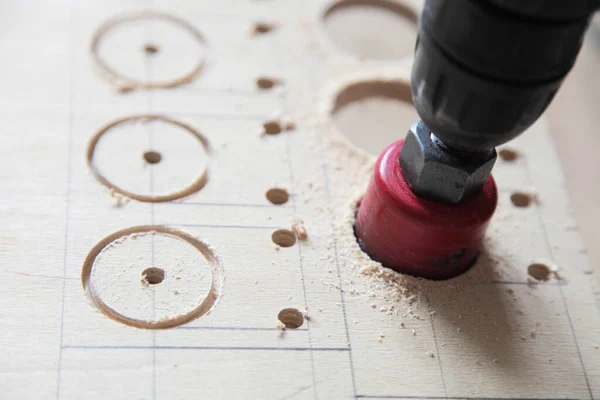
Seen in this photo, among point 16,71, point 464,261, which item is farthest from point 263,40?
point 464,261

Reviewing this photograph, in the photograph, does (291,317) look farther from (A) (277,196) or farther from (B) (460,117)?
(B) (460,117)

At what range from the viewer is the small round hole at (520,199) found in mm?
890

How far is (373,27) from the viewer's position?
112cm

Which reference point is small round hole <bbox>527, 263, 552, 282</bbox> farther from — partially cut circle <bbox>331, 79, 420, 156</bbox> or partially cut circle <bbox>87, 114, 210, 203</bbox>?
partially cut circle <bbox>87, 114, 210, 203</bbox>

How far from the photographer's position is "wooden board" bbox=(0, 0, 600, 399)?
685 millimetres

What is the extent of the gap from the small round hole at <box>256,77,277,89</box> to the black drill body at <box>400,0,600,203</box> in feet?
1.06

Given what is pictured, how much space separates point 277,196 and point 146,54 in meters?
0.30

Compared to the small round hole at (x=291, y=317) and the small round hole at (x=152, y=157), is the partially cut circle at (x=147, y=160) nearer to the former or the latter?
the small round hole at (x=152, y=157)

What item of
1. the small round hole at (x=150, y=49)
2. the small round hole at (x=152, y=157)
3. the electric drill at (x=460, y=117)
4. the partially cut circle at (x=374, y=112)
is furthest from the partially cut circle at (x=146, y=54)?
the electric drill at (x=460, y=117)

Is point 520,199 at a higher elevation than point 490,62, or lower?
lower

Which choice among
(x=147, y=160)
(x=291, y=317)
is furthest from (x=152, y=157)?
(x=291, y=317)

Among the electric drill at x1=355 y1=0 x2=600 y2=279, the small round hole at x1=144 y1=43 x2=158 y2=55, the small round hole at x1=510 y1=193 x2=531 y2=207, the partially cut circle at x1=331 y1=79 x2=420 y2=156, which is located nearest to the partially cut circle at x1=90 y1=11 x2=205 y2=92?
the small round hole at x1=144 y1=43 x2=158 y2=55

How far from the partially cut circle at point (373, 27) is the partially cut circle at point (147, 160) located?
0.33 m

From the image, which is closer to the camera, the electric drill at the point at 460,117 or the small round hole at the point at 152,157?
the electric drill at the point at 460,117
